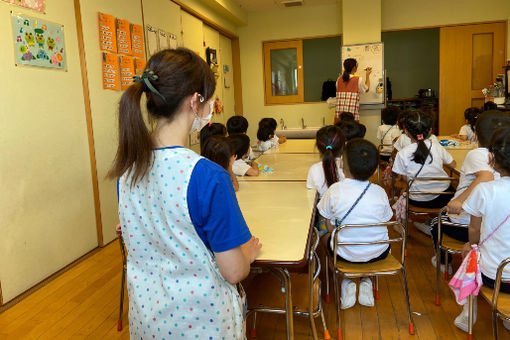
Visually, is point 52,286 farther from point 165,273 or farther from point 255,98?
point 255,98

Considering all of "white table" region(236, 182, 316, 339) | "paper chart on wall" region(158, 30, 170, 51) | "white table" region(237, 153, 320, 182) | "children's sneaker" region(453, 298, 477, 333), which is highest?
"paper chart on wall" region(158, 30, 170, 51)

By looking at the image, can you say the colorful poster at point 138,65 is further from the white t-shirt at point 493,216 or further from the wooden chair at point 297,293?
the white t-shirt at point 493,216

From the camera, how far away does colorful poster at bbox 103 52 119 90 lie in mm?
3371

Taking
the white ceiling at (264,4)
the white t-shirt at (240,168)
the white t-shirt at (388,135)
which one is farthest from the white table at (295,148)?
the white ceiling at (264,4)

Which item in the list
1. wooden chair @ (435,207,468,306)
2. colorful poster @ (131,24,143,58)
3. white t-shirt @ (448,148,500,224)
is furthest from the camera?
colorful poster @ (131,24,143,58)

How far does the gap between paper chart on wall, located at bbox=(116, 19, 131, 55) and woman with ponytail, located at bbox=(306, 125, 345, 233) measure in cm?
211

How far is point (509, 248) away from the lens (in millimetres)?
1557

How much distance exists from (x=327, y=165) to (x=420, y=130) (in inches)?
38.2

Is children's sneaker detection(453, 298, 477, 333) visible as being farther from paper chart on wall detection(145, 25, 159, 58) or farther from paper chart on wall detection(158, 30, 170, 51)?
paper chart on wall detection(158, 30, 170, 51)

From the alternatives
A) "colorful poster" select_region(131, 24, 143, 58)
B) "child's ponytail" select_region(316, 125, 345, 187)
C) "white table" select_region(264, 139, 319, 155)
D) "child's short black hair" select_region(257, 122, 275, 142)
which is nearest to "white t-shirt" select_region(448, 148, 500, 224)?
"child's ponytail" select_region(316, 125, 345, 187)

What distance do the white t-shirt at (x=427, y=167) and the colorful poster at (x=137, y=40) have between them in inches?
101

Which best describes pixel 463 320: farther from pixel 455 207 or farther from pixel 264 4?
pixel 264 4

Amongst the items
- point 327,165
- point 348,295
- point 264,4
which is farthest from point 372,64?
point 348,295

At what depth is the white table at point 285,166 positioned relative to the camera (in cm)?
278
